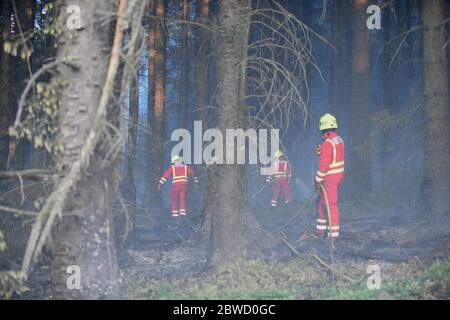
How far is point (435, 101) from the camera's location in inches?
400

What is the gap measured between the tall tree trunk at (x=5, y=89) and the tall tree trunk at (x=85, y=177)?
612cm

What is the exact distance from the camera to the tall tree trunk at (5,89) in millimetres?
10141

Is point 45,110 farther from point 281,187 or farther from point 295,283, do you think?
point 281,187

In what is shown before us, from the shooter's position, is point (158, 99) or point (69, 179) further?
point (158, 99)

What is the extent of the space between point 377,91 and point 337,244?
16994 mm

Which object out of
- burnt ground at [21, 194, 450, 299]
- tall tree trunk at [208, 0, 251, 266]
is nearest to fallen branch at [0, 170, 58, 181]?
burnt ground at [21, 194, 450, 299]

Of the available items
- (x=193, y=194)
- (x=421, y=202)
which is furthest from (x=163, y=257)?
(x=193, y=194)

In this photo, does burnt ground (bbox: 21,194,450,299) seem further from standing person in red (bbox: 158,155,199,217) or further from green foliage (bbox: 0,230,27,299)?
standing person in red (bbox: 158,155,199,217)

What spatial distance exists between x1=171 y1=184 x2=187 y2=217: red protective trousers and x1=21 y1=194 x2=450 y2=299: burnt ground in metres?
1.83

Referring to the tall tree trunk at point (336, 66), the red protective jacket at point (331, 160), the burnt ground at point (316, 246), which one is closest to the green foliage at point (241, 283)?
the burnt ground at point (316, 246)

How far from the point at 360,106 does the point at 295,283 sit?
324 inches

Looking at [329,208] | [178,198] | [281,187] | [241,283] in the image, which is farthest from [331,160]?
[281,187]

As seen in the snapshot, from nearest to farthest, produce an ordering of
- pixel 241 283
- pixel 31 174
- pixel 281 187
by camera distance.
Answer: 1. pixel 31 174
2. pixel 241 283
3. pixel 281 187
